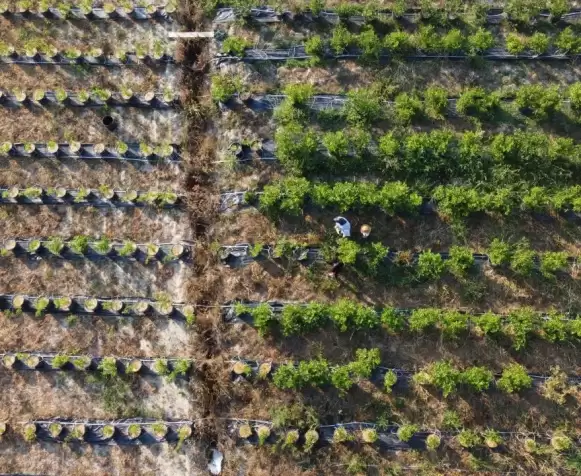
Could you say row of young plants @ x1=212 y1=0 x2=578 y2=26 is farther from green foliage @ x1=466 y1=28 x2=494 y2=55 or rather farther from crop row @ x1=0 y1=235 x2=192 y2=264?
crop row @ x1=0 y1=235 x2=192 y2=264

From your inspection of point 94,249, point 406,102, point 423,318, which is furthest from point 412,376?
point 94,249

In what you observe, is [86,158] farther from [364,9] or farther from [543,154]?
[543,154]

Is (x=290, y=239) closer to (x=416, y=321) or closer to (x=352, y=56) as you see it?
(x=416, y=321)

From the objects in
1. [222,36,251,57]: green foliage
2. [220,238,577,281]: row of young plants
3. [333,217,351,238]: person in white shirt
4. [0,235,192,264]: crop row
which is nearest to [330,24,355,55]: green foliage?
[222,36,251,57]: green foliage

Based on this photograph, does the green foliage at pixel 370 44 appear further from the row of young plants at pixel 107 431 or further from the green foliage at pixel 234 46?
the row of young plants at pixel 107 431

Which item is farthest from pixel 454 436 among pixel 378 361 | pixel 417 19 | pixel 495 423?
pixel 417 19

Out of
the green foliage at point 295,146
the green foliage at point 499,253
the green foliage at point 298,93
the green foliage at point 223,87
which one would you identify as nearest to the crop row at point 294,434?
the green foliage at point 499,253
